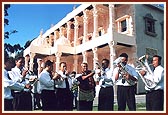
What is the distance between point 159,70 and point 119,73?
29.8 inches

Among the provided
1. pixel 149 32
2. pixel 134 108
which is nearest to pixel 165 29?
pixel 134 108

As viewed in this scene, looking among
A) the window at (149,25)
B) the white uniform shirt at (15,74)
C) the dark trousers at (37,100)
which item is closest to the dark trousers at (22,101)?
the white uniform shirt at (15,74)

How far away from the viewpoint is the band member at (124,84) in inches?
248

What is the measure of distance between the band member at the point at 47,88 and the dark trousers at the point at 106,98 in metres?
0.84

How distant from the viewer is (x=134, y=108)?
20.3ft

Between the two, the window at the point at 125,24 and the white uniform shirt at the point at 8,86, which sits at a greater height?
the window at the point at 125,24

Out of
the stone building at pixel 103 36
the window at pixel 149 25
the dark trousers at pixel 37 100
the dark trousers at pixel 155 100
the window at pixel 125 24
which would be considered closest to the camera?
the dark trousers at pixel 155 100

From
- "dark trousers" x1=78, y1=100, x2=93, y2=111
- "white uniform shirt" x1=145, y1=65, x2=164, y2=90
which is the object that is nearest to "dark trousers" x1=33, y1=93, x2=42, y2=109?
"dark trousers" x1=78, y1=100, x2=93, y2=111

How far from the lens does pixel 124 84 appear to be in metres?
6.37

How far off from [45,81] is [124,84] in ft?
4.70

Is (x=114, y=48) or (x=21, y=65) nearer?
(x=21, y=65)

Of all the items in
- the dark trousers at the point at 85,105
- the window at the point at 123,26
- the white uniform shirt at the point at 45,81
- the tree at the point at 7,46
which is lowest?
the dark trousers at the point at 85,105

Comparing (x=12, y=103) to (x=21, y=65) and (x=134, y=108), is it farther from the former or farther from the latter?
(x=134, y=108)

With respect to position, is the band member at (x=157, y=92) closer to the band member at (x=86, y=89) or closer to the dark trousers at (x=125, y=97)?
the dark trousers at (x=125, y=97)
